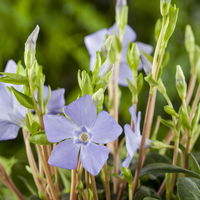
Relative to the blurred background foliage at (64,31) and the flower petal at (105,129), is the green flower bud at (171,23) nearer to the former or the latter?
the flower petal at (105,129)

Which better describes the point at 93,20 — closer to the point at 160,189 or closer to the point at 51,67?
the point at 51,67

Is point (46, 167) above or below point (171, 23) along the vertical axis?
below

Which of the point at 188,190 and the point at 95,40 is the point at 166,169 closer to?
the point at 188,190

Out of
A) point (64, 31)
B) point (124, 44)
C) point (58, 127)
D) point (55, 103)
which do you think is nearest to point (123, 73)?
point (124, 44)

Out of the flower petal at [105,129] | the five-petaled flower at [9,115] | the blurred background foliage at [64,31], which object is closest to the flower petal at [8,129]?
the five-petaled flower at [9,115]

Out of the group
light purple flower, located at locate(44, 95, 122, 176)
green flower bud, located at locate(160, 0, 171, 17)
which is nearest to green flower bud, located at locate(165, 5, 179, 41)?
green flower bud, located at locate(160, 0, 171, 17)

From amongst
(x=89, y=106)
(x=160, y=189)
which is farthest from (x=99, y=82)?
(x=160, y=189)
